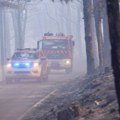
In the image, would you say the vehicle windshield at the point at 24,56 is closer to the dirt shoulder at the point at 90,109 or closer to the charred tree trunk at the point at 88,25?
the charred tree trunk at the point at 88,25

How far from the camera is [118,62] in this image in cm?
1100

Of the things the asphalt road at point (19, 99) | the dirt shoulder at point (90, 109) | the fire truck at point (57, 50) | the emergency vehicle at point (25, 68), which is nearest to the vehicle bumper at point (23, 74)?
the emergency vehicle at point (25, 68)

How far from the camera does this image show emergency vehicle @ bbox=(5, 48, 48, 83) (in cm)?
3534

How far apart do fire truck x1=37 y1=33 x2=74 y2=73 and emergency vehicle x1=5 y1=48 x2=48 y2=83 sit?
428 inches

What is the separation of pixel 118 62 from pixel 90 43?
23.6m

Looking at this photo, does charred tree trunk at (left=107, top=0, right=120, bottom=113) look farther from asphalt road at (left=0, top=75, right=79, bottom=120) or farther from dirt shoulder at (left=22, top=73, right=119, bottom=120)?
asphalt road at (left=0, top=75, right=79, bottom=120)

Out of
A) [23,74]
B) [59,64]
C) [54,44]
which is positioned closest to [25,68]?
[23,74]

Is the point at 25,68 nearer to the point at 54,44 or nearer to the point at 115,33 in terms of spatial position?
the point at 54,44

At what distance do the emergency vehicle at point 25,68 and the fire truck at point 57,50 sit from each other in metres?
10.9

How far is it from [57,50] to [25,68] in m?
11.8

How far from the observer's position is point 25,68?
35.7m

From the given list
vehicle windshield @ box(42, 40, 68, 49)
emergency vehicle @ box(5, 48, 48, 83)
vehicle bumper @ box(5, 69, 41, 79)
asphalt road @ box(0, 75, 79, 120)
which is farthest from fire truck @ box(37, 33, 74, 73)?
asphalt road @ box(0, 75, 79, 120)

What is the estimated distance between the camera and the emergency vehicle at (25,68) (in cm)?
3534

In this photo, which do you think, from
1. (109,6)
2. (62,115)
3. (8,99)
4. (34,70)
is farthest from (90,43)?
(109,6)
